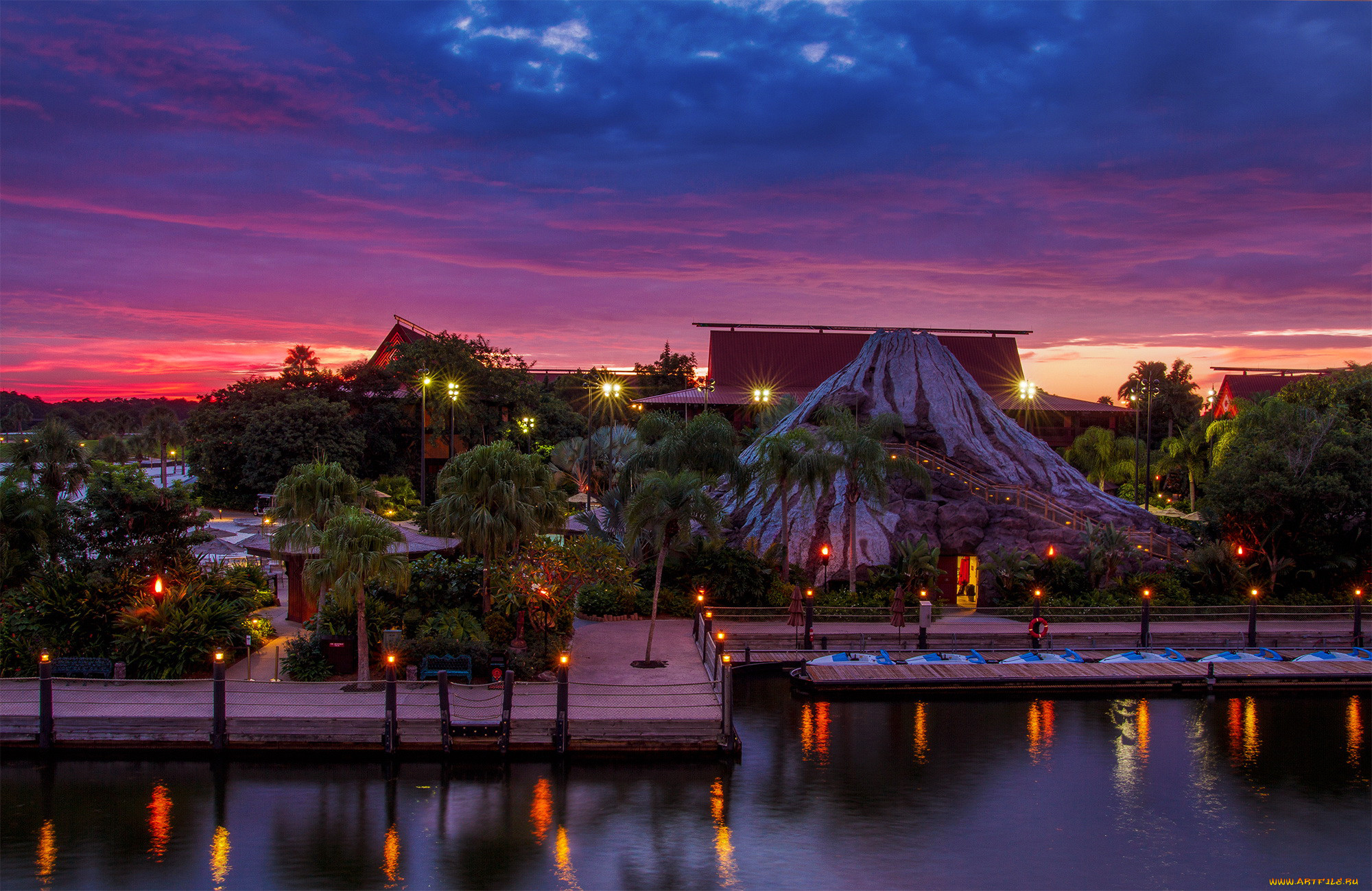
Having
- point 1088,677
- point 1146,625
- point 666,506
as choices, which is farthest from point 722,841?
point 1146,625

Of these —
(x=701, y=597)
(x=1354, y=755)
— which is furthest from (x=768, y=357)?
(x=1354, y=755)

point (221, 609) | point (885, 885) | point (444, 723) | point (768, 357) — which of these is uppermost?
point (768, 357)

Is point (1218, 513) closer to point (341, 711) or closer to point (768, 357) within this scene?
point (341, 711)

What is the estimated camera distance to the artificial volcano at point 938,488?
3384 centimetres

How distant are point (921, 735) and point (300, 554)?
1636cm

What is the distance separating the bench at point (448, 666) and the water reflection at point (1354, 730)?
20196 millimetres

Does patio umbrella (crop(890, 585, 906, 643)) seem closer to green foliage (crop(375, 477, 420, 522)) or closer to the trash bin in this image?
the trash bin

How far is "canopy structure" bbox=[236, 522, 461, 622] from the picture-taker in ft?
82.1

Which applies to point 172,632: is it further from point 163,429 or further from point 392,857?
point 163,429

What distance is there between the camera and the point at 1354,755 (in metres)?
21.7

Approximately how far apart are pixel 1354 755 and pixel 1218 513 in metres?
14.4

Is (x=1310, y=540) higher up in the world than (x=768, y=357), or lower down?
lower down

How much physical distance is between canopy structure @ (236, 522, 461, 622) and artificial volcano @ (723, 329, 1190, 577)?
1177 cm

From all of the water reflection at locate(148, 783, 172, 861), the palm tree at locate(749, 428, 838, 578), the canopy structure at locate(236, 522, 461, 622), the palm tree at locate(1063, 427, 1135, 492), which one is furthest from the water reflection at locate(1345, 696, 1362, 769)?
the palm tree at locate(1063, 427, 1135, 492)
